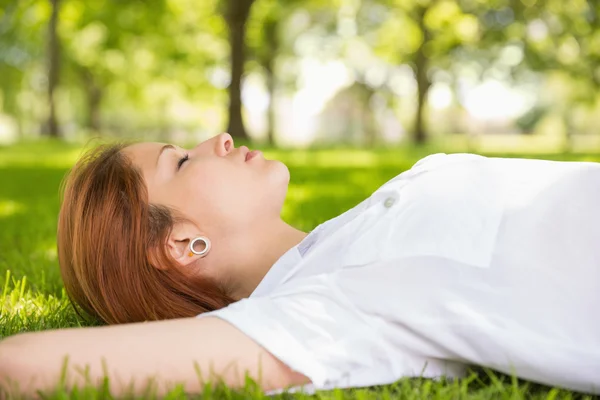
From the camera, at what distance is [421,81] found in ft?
108

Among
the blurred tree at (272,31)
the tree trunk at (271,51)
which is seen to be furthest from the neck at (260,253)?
the tree trunk at (271,51)

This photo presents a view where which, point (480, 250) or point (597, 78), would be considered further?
point (597, 78)

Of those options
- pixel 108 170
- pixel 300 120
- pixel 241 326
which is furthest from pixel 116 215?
pixel 300 120

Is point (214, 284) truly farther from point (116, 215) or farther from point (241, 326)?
point (241, 326)

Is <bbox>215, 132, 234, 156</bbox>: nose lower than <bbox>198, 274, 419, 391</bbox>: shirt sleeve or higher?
higher

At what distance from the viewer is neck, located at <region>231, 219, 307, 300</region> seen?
2.54m

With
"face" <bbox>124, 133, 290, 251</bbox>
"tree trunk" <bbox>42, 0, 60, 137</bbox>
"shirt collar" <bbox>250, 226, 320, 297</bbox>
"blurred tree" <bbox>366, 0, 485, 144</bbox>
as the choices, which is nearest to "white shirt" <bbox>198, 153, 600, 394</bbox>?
"shirt collar" <bbox>250, 226, 320, 297</bbox>

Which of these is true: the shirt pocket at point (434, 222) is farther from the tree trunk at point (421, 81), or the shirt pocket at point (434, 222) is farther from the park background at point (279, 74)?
the tree trunk at point (421, 81)

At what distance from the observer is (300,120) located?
9200 centimetres

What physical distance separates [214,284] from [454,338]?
930 mm

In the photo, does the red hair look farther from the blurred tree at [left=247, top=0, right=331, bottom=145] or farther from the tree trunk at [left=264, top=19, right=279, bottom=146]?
the tree trunk at [left=264, top=19, right=279, bottom=146]

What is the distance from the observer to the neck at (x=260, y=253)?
2.54m

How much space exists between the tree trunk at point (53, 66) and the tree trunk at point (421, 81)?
15.1 metres

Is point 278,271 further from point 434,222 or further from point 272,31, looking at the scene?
point 272,31
